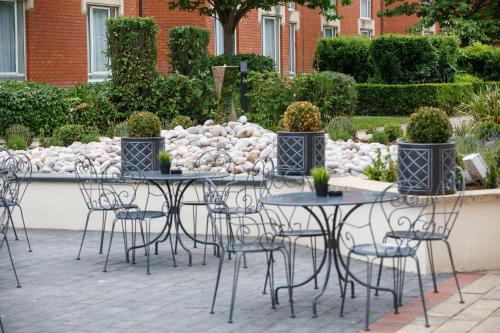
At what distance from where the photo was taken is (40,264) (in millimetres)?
9773

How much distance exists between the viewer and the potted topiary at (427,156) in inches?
357

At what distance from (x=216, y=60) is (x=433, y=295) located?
1598cm

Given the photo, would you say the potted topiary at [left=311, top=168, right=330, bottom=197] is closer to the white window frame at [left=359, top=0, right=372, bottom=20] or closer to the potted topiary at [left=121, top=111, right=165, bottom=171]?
the potted topiary at [left=121, top=111, right=165, bottom=171]

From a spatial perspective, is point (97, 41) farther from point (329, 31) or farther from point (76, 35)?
point (329, 31)

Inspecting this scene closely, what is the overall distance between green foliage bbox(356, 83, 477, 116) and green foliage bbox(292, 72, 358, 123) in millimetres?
6185

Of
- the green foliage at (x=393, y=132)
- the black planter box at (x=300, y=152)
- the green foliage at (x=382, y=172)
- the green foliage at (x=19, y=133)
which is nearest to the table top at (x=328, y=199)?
the green foliage at (x=382, y=172)

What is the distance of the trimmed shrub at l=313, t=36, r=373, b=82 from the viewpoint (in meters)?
30.4

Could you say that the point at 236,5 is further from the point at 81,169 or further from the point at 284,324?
the point at 284,324

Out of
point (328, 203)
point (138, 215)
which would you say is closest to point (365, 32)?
point (138, 215)

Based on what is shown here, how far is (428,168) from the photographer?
29.8 feet

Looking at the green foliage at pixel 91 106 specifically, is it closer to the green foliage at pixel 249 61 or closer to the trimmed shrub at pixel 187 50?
the trimmed shrub at pixel 187 50

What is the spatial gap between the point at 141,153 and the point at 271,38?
728 inches

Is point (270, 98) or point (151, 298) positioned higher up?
point (270, 98)

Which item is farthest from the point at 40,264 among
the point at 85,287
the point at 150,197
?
the point at 150,197
